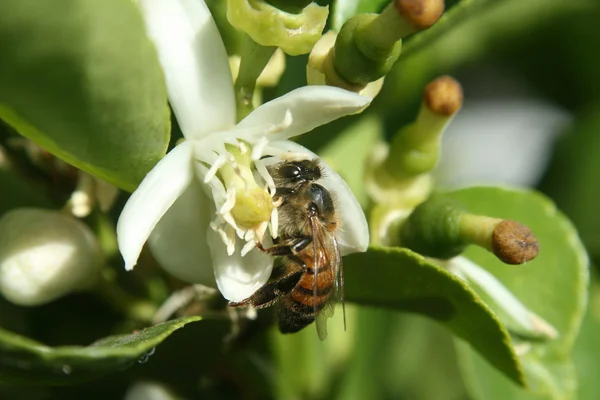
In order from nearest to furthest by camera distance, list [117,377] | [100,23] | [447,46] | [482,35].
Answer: [100,23] → [117,377] → [447,46] → [482,35]

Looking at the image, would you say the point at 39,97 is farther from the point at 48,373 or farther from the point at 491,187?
the point at 491,187

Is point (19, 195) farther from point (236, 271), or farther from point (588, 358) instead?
point (588, 358)

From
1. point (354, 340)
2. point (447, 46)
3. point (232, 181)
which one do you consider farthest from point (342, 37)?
point (447, 46)

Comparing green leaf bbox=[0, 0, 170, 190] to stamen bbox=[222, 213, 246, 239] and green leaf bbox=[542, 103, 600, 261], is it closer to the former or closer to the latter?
stamen bbox=[222, 213, 246, 239]

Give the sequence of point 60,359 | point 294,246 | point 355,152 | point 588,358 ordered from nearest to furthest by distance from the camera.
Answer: point 60,359
point 294,246
point 355,152
point 588,358

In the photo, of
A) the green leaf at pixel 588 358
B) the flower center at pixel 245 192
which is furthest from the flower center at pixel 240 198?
the green leaf at pixel 588 358

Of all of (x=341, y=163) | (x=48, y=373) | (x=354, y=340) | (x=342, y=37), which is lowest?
(x=354, y=340)

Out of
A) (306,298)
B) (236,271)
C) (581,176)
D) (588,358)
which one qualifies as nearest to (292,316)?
(306,298)
